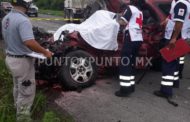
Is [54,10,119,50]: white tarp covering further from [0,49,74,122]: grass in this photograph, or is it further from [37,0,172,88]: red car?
[0,49,74,122]: grass

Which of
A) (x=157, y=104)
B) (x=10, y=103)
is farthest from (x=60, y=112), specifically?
(x=157, y=104)

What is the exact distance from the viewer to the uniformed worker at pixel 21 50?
16.2 feet

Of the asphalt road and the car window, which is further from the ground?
the car window

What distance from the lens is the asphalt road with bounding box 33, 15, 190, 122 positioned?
5.68 meters

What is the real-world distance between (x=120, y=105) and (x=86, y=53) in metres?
1.27

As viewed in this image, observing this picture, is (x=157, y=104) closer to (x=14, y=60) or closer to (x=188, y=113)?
(x=188, y=113)

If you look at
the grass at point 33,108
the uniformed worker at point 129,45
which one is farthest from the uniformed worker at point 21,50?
the uniformed worker at point 129,45

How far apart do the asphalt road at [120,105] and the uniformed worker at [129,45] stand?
0.20 m

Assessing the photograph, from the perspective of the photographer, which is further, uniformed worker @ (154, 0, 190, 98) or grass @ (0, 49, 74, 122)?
uniformed worker @ (154, 0, 190, 98)

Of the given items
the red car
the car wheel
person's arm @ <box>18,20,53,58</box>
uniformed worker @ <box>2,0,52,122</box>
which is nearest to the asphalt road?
the car wheel

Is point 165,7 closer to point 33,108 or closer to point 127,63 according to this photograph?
point 127,63

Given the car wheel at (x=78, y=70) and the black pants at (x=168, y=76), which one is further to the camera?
the car wheel at (x=78, y=70)

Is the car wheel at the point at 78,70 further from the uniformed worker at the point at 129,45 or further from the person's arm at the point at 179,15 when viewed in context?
the person's arm at the point at 179,15

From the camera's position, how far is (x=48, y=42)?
698 centimetres
